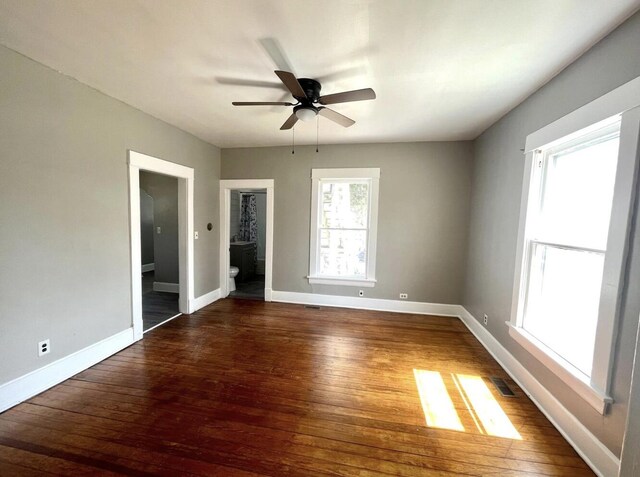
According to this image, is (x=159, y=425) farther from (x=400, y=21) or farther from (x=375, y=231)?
(x=375, y=231)

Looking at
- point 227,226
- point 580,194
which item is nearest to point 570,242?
point 580,194

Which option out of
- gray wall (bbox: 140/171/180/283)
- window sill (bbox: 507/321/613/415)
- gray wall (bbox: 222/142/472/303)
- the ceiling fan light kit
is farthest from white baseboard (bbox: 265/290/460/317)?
the ceiling fan light kit

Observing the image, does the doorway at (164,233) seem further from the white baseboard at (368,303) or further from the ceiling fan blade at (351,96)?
the ceiling fan blade at (351,96)

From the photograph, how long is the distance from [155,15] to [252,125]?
5.85 ft

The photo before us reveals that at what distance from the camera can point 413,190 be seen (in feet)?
12.9

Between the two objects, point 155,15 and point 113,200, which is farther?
point 113,200

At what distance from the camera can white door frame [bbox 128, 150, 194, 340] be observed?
9.30 feet

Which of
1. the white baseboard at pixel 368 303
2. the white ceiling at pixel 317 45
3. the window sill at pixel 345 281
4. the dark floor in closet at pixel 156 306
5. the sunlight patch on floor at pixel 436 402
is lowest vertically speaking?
the dark floor in closet at pixel 156 306

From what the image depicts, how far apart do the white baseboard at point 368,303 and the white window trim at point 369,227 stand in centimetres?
26

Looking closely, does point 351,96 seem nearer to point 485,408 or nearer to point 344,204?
point 344,204

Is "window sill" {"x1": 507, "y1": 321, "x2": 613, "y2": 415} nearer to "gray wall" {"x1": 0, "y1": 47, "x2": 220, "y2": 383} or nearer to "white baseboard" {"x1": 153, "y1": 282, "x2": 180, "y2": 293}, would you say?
"gray wall" {"x1": 0, "y1": 47, "x2": 220, "y2": 383}

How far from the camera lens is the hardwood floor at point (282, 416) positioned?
1.51m

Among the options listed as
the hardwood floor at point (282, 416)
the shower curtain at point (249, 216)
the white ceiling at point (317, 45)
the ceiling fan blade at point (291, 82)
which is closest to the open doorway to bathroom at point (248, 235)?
the shower curtain at point (249, 216)

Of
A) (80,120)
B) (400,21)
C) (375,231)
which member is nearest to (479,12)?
(400,21)
